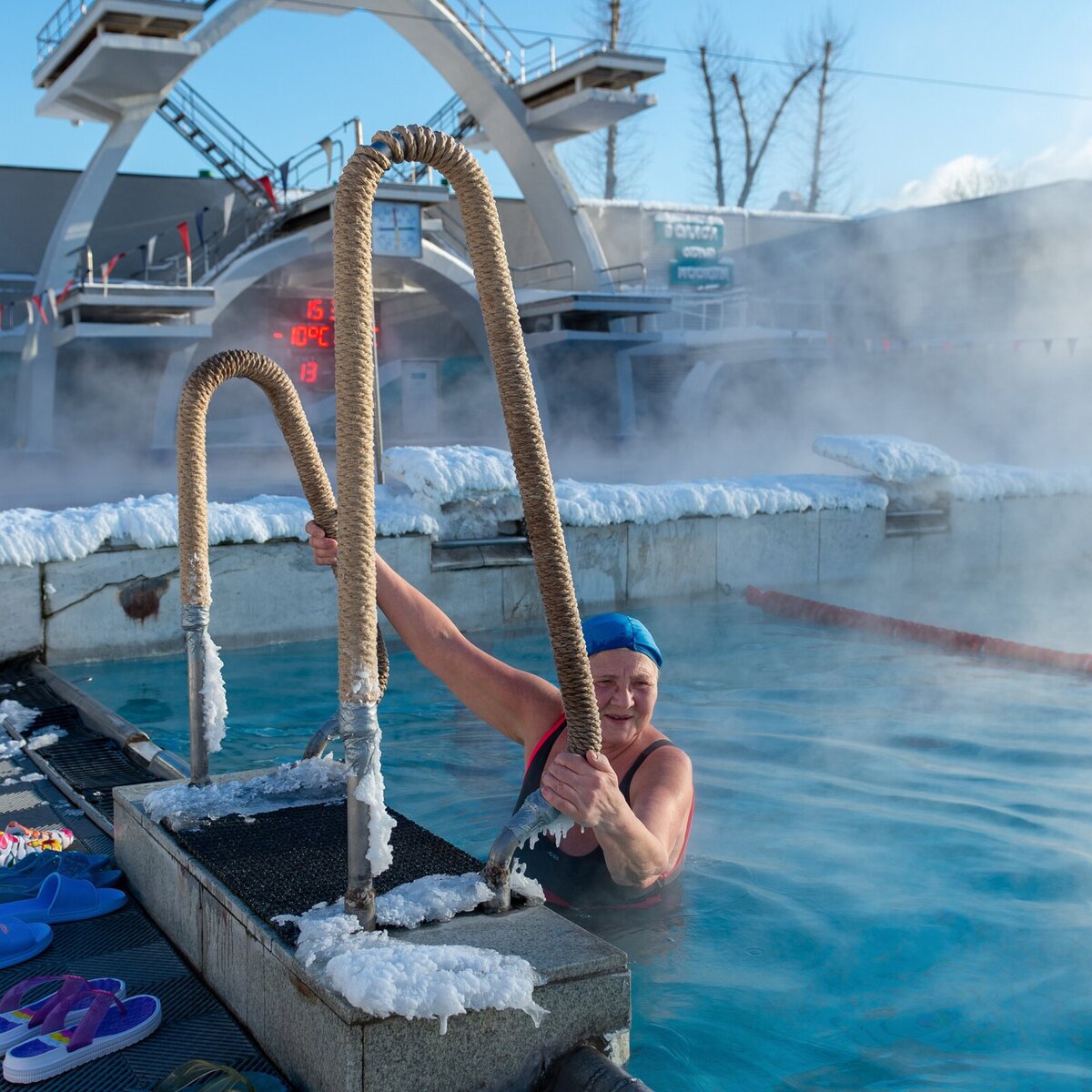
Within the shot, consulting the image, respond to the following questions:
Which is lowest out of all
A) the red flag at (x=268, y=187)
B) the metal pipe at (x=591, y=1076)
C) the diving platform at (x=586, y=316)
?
the metal pipe at (x=591, y=1076)

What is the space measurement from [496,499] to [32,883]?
540 cm

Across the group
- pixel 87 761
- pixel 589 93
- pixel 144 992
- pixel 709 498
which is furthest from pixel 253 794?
pixel 589 93

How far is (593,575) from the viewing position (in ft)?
27.4

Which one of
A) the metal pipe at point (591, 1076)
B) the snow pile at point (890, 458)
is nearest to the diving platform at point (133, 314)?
the snow pile at point (890, 458)

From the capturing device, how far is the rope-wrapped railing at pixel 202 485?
8.76 feet

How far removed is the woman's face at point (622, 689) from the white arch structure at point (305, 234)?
54.3 feet

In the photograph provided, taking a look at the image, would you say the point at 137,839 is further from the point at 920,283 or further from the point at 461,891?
the point at 920,283

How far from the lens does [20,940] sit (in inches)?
99.9

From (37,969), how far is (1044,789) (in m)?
4.35

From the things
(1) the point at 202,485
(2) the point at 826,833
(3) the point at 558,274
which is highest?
(3) the point at 558,274

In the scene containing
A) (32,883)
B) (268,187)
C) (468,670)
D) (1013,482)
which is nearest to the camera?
(32,883)

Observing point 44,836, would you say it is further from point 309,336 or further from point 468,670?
point 309,336

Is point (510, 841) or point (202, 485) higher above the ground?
point (202, 485)

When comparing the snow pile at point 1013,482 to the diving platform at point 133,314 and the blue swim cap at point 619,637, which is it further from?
the diving platform at point 133,314
